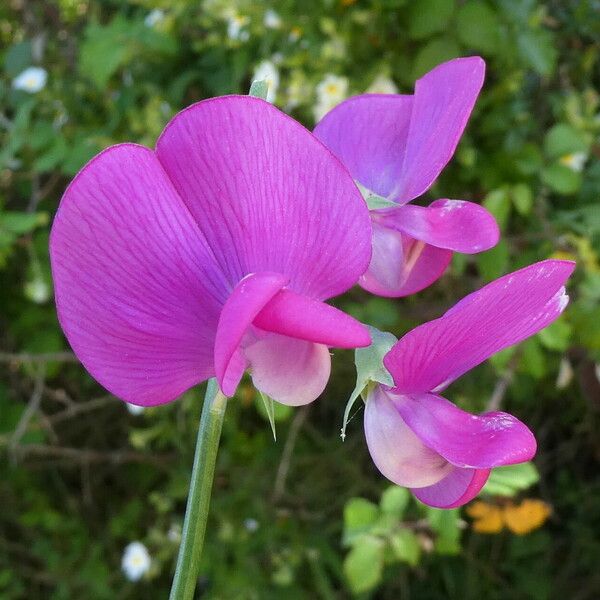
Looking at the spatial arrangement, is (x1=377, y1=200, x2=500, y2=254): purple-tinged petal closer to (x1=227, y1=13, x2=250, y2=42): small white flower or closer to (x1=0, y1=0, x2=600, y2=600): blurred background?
(x1=0, y1=0, x2=600, y2=600): blurred background

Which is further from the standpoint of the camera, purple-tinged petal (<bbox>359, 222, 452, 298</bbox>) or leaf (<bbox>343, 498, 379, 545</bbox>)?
Result: leaf (<bbox>343, 498, 379, 545</bbox>)

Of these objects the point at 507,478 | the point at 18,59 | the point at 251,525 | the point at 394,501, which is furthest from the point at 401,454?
the point at 18,59

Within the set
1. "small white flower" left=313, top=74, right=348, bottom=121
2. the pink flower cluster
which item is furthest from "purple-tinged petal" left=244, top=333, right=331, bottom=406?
"small white flower" left=313, top=74, right=348, bottom=121

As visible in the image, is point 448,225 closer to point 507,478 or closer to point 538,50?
point 507,478

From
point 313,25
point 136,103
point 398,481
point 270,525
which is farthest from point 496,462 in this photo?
point 136,103

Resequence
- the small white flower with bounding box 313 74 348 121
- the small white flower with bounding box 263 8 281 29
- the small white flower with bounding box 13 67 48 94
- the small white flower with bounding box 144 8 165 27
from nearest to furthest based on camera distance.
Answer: the small white flower with bounding box 313 74 348 121
the small white flower with bounding box 263 8 281 29
the small white flower with bounding box 144 8 165 27
the small white flower with bounding box 13 67 48 94

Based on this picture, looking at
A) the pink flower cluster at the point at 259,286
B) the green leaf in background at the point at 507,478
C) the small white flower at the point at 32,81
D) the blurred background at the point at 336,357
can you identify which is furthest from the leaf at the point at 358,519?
the small white flower at the point at 32,81

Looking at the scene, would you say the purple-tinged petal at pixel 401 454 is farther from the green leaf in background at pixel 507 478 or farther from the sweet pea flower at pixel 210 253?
the green leaf in background at pixel 507 478
